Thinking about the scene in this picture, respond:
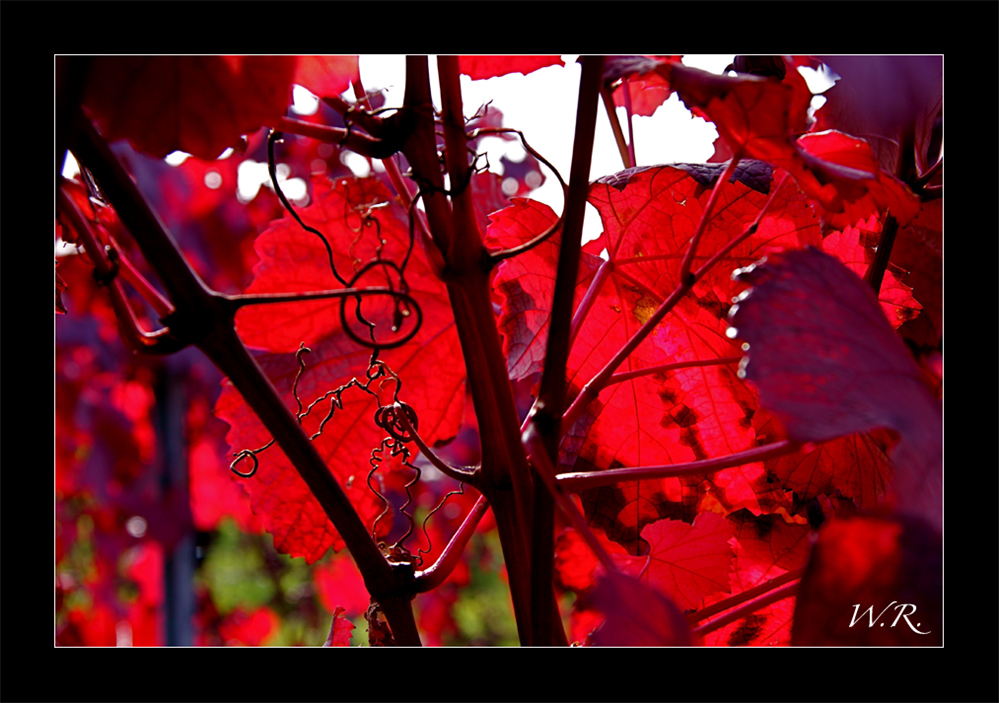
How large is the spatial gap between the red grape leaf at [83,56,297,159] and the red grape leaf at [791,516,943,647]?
34 centimetres

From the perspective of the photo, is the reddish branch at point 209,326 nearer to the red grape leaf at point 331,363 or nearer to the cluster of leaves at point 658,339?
the cluster of leaves at point 658,339

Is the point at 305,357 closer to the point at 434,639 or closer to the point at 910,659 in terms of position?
the point at 910,659

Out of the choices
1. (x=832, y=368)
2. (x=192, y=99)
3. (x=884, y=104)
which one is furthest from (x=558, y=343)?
(x=884, y=104)

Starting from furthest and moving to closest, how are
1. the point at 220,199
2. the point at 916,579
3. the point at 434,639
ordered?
1. the point at 434,639
2. the point at 220,199
3. the point at 916,579

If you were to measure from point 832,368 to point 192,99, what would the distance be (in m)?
0.35

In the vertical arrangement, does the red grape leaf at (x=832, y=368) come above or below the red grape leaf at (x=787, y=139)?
below

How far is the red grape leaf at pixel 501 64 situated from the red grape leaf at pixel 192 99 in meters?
Answer: 0.13

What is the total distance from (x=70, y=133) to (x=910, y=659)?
456 millimetres

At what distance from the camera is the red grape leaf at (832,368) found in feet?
0.94

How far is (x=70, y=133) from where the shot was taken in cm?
34

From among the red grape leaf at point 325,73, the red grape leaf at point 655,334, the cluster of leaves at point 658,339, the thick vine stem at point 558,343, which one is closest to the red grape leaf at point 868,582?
the cluster of leaves at point 658,339
